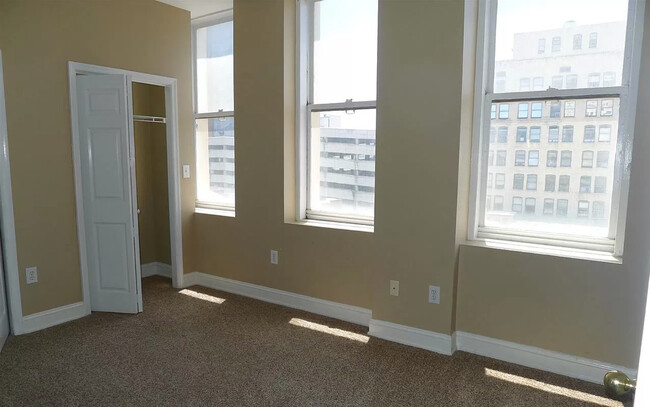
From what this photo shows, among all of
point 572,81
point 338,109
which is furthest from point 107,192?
point 572,81

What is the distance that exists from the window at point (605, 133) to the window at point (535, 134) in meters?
0.34

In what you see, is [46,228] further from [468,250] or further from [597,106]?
[597,106]

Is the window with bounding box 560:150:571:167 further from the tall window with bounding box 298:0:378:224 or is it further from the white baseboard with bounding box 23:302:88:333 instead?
the white baseboard with bounding box 23:302:88:333

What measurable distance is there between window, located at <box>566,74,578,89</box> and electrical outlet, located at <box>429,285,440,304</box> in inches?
62.8

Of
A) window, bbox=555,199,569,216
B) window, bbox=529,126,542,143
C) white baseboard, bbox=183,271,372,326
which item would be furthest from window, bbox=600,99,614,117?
white baseboard, bbox=183,271,372,326

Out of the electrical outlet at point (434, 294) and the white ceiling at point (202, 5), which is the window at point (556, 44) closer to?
the electrical outlet at point (434, 294)

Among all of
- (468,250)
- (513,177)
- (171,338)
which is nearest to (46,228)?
(171,338)

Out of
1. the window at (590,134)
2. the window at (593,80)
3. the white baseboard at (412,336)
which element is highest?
the window at (593,80)

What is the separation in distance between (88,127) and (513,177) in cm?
338

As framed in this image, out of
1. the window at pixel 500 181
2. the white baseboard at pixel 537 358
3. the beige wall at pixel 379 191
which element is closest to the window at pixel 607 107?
the beige wall at pixel 379 191

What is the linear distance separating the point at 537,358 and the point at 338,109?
2404 millimetres

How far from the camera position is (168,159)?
433 centimetres

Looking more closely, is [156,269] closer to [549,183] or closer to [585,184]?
[549,183]

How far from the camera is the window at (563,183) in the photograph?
280 cm
